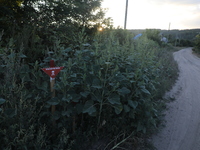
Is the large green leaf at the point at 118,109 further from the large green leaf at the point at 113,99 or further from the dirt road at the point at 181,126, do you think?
the dirt road at the point at 181,126

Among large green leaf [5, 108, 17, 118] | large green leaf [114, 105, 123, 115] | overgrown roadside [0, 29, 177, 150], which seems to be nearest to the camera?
large green leaf [5, 108, 17, 118]

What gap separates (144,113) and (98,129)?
86 cm

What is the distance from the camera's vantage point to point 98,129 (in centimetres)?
302

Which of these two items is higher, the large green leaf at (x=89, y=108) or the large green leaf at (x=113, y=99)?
the large green leaf at (x=113, y=99)

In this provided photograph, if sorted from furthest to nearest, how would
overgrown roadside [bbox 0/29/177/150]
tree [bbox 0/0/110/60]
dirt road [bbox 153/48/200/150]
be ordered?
tree [bbox 0/0/110/60], dirt road [bbox 153/48/200/150], overgrown roadside [bbox 0/29/177/150]

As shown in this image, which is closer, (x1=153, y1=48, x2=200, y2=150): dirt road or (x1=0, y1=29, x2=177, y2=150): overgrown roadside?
(x1=0, y1=29, x2=177, y2=150): overgrown roadside

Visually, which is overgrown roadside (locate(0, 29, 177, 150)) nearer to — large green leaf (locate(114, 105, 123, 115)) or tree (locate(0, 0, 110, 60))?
large green leaf (locate(114, 105, 123, 115))

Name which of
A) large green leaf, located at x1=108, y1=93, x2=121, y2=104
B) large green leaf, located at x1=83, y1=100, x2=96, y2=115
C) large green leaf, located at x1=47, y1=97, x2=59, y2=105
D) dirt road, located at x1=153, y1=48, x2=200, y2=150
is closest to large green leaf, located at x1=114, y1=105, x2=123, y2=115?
large green leaf, located at x1=108, y1=93, x2=121, y2=104

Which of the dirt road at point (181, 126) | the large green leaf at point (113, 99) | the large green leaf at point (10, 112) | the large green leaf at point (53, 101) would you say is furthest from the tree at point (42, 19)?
the dirt road at point (181, 126)

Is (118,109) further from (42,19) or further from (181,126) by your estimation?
(42,19)

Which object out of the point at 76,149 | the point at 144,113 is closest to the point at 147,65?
the point at 144,113

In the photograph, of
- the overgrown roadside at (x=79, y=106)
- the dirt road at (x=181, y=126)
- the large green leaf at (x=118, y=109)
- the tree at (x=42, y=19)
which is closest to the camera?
the overgrown roadside at (x=79, y=106)

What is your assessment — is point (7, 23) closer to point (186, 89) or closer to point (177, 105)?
point (177, 105)

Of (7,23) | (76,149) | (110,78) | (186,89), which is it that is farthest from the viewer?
(186,89)
